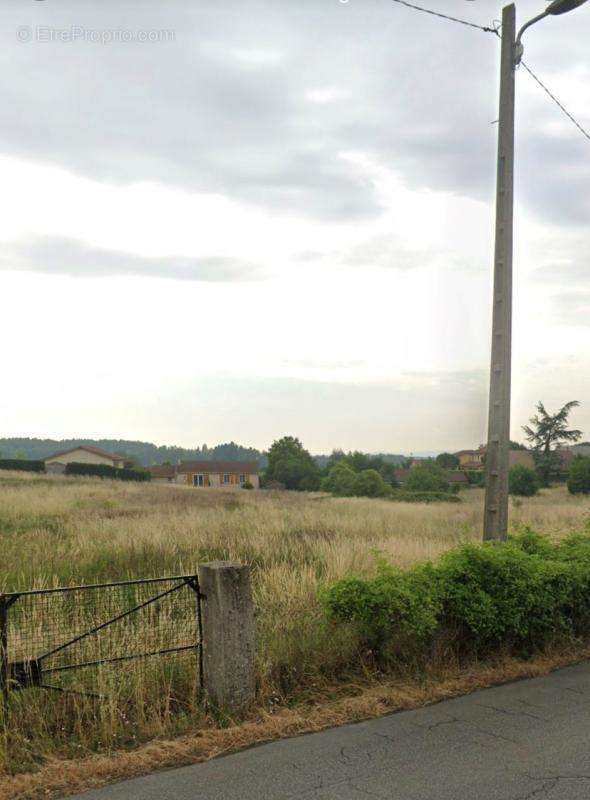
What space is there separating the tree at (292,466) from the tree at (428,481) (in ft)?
54.3

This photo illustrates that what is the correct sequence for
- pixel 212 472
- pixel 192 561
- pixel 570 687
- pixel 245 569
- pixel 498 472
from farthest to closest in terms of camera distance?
pixel 212 472 < pixel 192 561 < pixel 498 472 < pixel 570 687 < pixel 245 569

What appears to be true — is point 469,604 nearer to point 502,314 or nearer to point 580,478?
point 502,314

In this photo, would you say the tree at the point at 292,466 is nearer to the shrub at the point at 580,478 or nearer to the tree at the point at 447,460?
the tree at the point at 447,460

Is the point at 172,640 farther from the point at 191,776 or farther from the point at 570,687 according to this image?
the point at 570,687

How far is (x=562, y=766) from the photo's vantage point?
169 inches

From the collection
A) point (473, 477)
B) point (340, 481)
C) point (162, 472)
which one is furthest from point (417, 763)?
point (162, 472)

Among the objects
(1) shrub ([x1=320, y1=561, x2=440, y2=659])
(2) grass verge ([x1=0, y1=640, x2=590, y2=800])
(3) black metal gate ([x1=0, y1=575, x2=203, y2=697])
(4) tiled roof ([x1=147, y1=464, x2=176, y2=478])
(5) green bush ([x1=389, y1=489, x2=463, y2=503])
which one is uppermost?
(1) shrub ([x1=320, y1=561, x2=440, y2=659])

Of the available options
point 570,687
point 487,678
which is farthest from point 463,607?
point 570,687

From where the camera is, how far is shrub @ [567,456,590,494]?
4669 centimetres

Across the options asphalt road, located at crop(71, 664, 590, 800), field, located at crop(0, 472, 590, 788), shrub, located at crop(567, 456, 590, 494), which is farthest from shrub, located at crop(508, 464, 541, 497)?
asphalt road, located at crop(71, 664, 590, 800)

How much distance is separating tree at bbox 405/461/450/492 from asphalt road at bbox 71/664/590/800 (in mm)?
41492

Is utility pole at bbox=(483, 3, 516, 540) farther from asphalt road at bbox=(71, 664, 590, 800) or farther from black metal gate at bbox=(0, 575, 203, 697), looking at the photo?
black metal gate at bbox=(0, 575, 203, 697)

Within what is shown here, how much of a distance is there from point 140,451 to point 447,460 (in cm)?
10549

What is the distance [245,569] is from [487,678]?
230 cm
